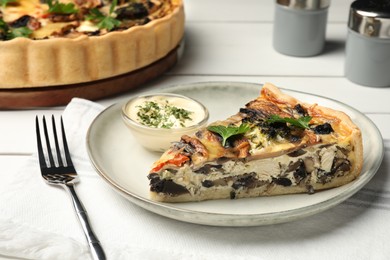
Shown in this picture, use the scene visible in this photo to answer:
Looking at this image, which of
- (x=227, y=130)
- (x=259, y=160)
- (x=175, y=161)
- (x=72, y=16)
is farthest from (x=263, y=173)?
(x=72, y=16)

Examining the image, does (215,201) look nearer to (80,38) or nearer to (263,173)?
(263,173)

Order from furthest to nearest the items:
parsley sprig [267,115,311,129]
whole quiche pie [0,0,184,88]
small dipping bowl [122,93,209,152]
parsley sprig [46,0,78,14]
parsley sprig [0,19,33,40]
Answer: parsley sprig [46,0,78,14] → parsley sprig [0,19,33,40] → whole quiche pie [0,0,184,88] → small dipping bowl [122,93,209,152] → parsley sprig [267,115,311,129]

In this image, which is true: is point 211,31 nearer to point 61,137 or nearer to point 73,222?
point 61,137

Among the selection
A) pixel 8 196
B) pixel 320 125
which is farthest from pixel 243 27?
pixel 8 196

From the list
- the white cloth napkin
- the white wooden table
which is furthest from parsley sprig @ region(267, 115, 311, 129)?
the white wooden table

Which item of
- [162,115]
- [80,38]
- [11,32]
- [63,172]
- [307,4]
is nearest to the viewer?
[63,172]

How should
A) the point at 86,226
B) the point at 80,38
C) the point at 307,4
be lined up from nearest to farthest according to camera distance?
1. the point at 86,226
2. the point at 80,38
3. the point at 307,4

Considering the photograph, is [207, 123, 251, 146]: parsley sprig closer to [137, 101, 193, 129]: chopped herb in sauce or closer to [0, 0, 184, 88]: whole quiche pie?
[137, 101, 193, 129]: chopped herb in sauce
